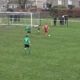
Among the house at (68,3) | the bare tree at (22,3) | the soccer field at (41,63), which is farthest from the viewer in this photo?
the house at (68,3)

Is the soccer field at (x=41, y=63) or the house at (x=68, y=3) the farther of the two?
the house at (x=68, y=3)

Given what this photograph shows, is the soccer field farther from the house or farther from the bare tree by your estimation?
the house

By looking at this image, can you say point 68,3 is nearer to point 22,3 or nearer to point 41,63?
point 22,3

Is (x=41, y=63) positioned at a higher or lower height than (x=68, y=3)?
lower

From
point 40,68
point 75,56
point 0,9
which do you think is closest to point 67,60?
point 75,56

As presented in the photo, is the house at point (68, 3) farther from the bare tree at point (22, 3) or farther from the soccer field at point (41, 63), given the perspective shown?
the soccer field at point (41, 63)

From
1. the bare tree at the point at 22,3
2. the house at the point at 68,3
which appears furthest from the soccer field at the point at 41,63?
the house at the point at 68,3

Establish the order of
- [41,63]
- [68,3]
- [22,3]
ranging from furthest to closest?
[68,3] < [22,3] < [41,63]

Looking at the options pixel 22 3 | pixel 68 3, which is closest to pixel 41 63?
pixel 22 3

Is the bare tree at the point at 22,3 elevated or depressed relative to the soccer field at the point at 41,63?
elevated

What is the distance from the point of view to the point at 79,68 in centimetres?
1308

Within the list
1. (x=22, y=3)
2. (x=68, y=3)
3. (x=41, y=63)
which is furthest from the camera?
(x=68, y=3)

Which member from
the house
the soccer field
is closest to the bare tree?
the house

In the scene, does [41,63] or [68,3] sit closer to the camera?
[41,63]
